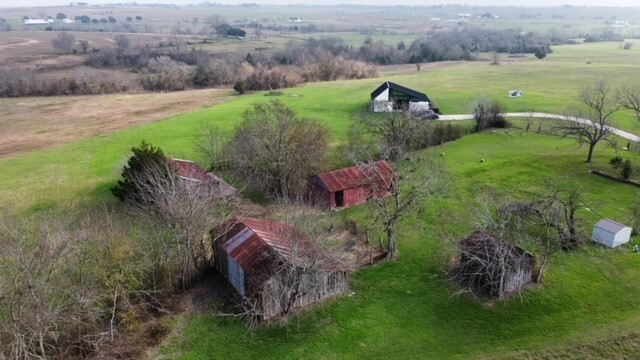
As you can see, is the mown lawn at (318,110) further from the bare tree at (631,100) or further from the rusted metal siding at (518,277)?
the rusted metal siding at (518,277)

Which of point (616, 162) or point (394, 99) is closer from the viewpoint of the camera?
point (616, 162)

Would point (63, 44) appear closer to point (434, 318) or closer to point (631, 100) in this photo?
point (631, 100)

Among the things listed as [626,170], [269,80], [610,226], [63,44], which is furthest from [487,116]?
[63,44]

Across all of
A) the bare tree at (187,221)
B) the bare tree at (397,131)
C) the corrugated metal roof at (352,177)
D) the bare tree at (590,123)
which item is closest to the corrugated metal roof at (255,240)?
the bare tree at (187,221)

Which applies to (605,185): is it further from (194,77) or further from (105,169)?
(194,77)

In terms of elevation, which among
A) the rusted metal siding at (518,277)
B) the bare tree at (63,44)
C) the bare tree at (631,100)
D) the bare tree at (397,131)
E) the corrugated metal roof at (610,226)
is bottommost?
the rusted metal siding at (518,277)

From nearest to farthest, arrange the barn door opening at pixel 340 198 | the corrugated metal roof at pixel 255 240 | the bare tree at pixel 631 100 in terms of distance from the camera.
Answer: the corrugated metal roof at pixel 255 240 → the barn door opening at pixel 340 198 → the bare tree at pixel 631 100

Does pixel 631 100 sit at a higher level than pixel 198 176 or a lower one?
higher

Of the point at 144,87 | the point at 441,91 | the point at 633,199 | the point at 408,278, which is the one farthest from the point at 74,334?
the point at 144,87
